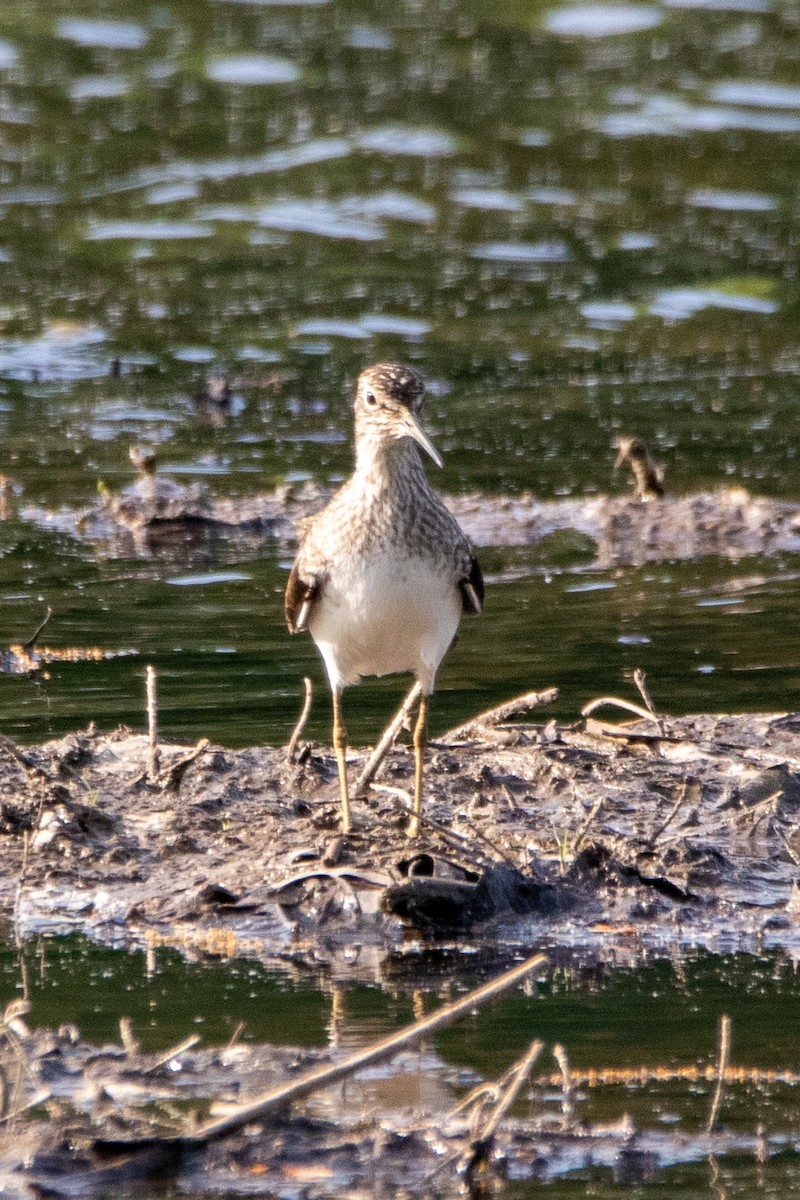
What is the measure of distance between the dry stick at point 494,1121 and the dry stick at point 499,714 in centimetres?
355

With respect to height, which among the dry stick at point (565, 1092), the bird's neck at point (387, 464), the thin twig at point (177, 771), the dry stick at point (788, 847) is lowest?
the dry stick at point (788, 847)

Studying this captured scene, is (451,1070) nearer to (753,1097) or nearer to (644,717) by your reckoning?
(753,1097)

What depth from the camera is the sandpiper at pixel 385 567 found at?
293 inches

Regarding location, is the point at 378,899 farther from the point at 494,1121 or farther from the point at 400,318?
the point at 400,318

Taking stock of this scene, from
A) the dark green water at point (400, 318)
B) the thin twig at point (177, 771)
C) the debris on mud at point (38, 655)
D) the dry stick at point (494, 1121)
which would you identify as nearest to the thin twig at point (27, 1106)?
the dark green water at point (400, 318)

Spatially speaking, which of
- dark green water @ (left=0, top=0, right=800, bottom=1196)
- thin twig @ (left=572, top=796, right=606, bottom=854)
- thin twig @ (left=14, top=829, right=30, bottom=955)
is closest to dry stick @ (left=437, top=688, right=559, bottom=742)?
dark green water @ (left=0, top=0, right=800, bottom=1196)

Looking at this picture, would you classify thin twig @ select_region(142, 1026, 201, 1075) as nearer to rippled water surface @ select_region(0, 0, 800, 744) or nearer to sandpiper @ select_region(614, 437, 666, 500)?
rippled water surface @ select_region(0, 0, 800, 744)

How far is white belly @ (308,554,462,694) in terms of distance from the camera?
7422 mm

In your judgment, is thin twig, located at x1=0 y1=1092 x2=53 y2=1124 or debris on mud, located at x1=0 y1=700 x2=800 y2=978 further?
debris on mud, located at x1=0 y1=700 x2=800 y2=978

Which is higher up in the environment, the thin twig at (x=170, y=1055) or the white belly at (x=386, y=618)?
the white belly at (x=386, y=618)

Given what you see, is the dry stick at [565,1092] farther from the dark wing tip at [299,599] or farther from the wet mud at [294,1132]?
the dark wing tip at [299,599]

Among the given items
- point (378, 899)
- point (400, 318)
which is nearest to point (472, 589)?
point (378, 899)

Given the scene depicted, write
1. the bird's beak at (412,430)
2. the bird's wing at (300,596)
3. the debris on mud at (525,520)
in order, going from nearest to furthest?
1. the bird's beak at (412,430)
2. the bird's wing at (300,596)
3. the debris on mud at (525,520)

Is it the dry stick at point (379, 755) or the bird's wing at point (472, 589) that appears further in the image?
the bird's wing at point (472, 589)
